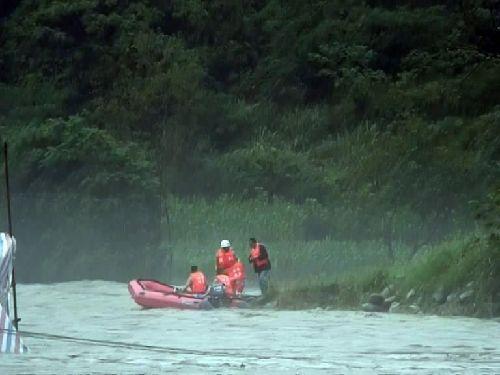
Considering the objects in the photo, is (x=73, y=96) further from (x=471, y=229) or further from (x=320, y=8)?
(x=471, y=229)

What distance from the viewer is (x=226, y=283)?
29297mm

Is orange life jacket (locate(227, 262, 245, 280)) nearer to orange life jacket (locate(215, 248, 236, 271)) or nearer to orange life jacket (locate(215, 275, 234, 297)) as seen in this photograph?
orange life jacket (locate(215, 248, 236, 271))

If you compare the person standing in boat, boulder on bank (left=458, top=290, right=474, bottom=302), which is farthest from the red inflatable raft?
boulder on bank (left=458, top=290, right=474, bottom=302)

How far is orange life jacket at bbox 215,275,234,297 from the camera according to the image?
29.0 m

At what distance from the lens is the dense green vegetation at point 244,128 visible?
125 ft

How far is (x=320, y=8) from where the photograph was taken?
201 ft

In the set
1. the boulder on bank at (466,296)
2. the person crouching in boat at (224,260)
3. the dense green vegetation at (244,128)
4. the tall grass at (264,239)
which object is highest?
the dense green vegetation at (244,128)

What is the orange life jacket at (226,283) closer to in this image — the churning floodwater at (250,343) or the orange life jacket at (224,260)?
the orange life jacket at (224,260)

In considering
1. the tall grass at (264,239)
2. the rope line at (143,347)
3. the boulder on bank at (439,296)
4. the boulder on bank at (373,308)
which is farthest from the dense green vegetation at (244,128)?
the rope line at (143,347)

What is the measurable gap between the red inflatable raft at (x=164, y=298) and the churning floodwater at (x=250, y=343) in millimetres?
276

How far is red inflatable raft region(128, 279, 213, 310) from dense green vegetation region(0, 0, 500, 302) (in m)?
8.92

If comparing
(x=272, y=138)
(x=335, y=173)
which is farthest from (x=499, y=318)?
(x=272, y=138)

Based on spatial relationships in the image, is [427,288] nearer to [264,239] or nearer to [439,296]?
[439,296]

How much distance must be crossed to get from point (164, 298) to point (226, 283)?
1.61 meters
